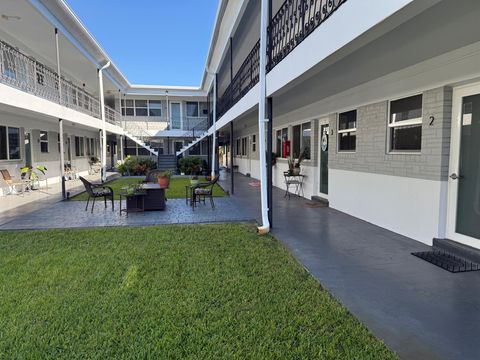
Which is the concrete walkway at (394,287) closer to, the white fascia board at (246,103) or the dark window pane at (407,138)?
the dark window pane at (407,138)

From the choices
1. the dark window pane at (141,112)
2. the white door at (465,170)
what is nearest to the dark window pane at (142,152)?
the dark window pane at (141,112)

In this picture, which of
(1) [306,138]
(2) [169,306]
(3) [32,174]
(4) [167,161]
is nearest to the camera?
(2) [169,306]

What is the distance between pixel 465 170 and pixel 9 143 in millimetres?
14361

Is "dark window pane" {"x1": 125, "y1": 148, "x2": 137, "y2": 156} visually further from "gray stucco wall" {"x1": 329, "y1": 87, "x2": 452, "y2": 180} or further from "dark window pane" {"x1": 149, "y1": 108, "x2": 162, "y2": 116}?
"gray stucco wall" {"x1": 329, "y1": 87, "x2": 452, "y2": 180}

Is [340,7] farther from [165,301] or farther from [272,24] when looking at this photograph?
[165,301]

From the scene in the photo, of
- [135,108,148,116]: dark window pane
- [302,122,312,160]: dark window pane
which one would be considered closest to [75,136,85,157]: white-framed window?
[135,108,148,116]: dark window pane

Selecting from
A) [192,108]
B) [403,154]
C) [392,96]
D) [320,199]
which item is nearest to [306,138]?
[320,199]

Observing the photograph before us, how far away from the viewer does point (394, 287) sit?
375 centimetres

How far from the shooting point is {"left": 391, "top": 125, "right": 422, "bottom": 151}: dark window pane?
5.69 metres

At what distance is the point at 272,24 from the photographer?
639 centimetres

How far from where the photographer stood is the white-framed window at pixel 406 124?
5684 mm

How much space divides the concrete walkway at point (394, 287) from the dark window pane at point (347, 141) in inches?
88.8

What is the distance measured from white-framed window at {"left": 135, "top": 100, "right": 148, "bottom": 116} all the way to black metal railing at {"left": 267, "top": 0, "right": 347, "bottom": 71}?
23.2 meters

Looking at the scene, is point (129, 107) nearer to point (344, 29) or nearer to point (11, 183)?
point (11, 183)
